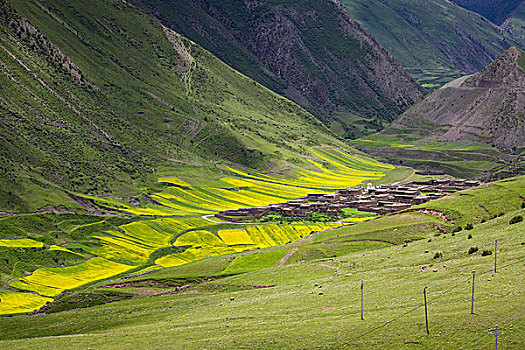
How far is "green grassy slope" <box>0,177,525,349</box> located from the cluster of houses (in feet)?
185

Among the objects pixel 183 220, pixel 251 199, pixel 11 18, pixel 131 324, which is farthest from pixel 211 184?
pixel 131 324

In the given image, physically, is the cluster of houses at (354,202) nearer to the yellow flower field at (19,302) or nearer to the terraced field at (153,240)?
the terraced field at (153,240)

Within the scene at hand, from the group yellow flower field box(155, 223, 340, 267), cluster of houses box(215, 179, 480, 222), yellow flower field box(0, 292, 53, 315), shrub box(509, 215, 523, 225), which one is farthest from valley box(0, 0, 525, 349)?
cluster of houses box(215, 179, 480, 222)

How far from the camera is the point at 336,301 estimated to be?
4397 cm

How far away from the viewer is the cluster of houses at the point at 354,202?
142375mm

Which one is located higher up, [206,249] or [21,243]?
[21,243]

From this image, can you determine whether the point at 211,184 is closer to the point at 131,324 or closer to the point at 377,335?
the point at 131,324

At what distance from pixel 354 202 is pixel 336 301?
11366cm

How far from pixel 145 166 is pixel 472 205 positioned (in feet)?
396

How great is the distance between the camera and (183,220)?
137375 millimetres

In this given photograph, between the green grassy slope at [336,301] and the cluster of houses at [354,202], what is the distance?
185 feet

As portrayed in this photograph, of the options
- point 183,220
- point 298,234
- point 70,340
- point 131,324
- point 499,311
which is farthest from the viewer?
point 183,220

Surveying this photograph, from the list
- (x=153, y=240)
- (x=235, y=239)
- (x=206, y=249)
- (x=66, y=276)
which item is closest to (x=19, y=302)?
(x=66, y=276)

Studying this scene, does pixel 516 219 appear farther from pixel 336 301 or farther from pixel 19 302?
pixel 19 302
